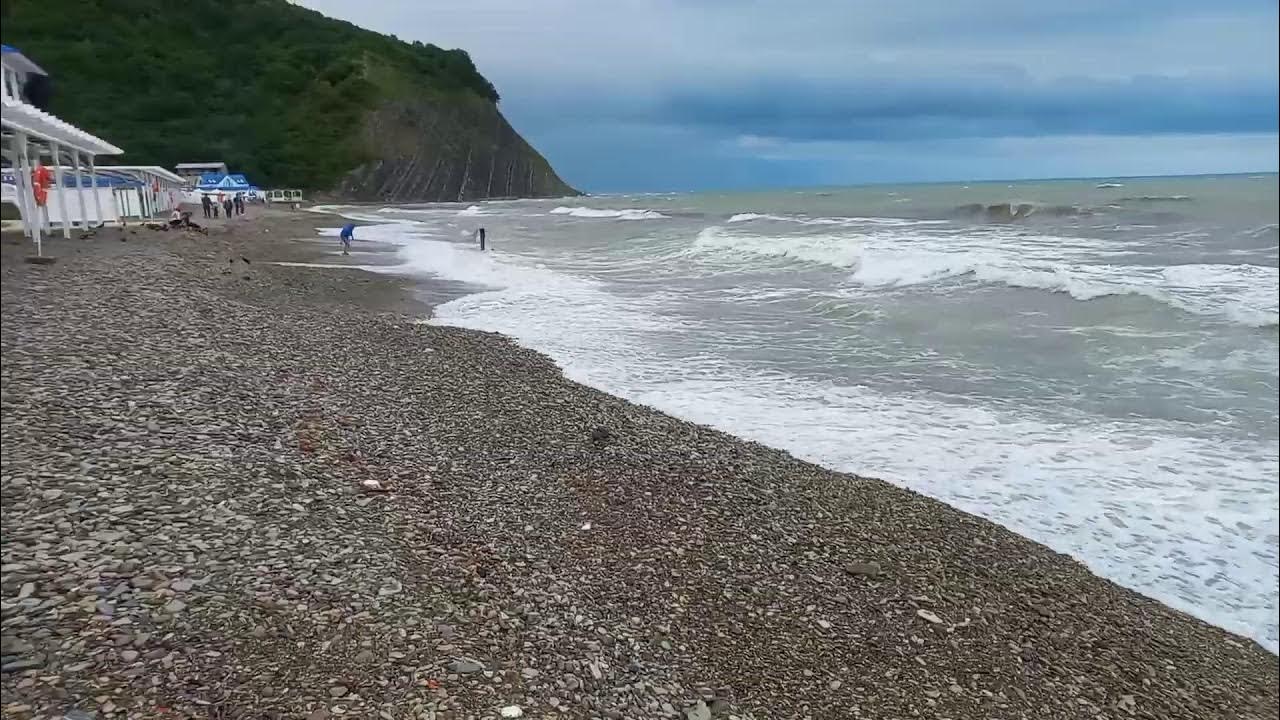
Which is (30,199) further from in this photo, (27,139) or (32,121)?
(27,139)

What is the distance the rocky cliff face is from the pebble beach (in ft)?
307

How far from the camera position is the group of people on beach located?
37931mm

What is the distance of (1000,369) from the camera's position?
11.0 m

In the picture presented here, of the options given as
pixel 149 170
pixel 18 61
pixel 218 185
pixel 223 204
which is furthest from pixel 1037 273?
pixel 218 185

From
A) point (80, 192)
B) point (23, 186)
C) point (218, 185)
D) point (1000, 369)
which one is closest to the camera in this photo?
point (23, 186)

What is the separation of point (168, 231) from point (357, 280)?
8.91 m

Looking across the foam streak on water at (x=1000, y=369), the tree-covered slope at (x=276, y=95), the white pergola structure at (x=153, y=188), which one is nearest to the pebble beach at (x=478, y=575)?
the foam streak on water at (x=1000, y=369)

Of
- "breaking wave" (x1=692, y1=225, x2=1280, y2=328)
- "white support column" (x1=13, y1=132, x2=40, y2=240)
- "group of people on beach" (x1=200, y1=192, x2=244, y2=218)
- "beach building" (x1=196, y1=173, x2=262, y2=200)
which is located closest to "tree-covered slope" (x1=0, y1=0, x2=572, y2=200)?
"white support column" (x1=13, y1=132, x2=40, y2=240)

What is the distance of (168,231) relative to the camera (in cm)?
2234

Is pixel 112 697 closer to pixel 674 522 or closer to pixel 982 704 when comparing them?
pixel 674 522

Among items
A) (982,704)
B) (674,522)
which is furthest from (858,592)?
(674,522)

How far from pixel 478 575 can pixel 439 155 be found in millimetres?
112227

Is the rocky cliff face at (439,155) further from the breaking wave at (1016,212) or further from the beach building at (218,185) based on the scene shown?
the breaking wave at (1016,212)

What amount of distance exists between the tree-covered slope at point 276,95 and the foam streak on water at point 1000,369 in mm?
5665
